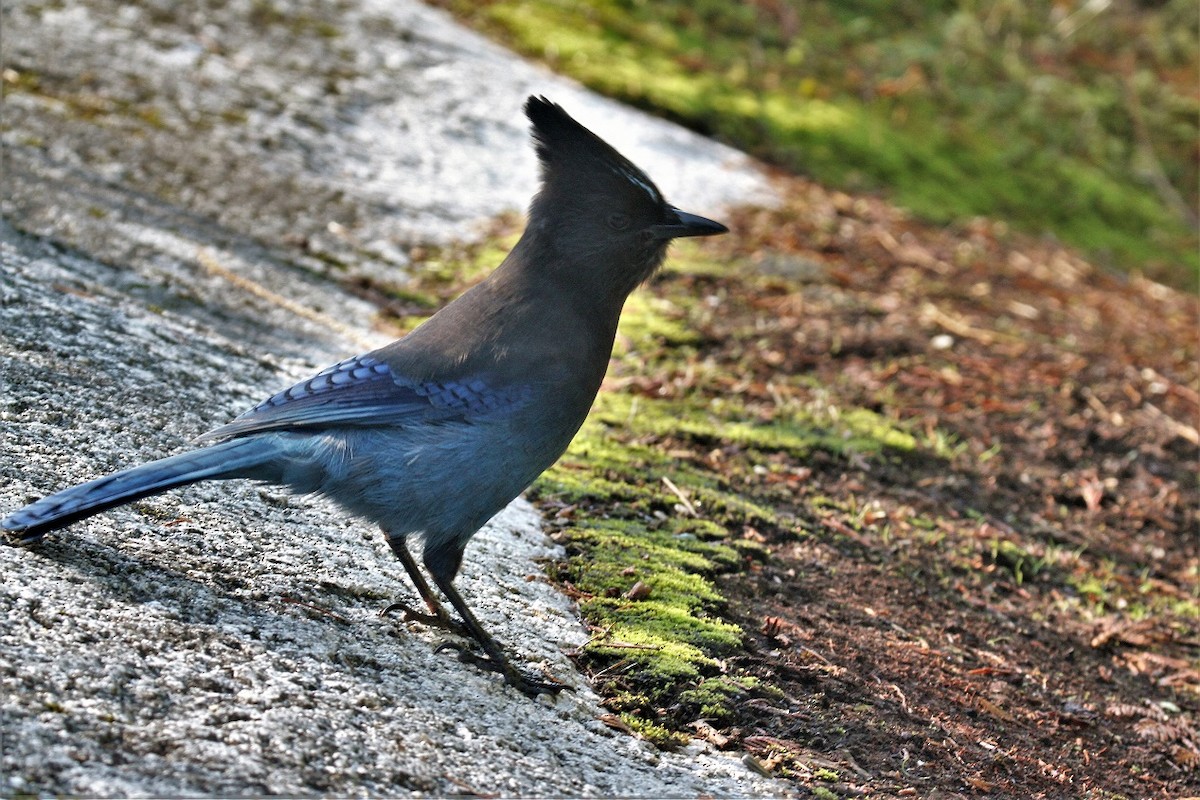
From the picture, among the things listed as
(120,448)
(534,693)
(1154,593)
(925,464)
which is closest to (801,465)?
(925,464)

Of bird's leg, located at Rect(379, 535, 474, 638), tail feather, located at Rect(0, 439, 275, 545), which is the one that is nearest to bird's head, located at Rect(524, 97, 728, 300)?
bird's leg, located at Rect(379, 535, 474, 638)

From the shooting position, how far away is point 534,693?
3.26 meters

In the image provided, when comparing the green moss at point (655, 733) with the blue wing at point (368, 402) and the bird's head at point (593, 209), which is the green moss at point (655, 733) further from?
the bird's head at point (593, 209)

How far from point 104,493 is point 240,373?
5.54 feet

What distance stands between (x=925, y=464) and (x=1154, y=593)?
3.47ft

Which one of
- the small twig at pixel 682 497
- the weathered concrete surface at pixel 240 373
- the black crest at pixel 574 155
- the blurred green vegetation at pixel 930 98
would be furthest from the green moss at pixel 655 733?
the blurred green vegetation at pixel 930 98

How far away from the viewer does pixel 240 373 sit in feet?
15.5

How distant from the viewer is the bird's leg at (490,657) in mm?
3277

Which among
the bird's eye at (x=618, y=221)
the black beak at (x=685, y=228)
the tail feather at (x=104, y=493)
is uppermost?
the black beak at (x=685, y=228)

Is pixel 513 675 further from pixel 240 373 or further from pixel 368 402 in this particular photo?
pixel 240 373

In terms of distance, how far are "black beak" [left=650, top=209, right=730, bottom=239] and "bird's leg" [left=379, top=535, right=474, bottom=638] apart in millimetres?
1226

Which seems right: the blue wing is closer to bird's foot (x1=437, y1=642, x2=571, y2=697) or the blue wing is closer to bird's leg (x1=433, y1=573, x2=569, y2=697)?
bird's leg (x1=433, y1=573, x2=569, y2=697)

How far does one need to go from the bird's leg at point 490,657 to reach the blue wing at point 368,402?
0.46m

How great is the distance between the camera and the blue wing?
11.4ft
